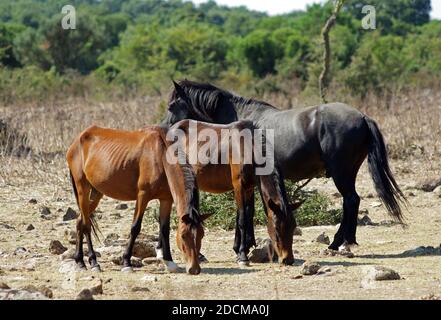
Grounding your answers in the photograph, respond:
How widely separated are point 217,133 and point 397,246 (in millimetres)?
2505

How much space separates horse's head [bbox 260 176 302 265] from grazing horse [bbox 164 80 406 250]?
95 centimetres

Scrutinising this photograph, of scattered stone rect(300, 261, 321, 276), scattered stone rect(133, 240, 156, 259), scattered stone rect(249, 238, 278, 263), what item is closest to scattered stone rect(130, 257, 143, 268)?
scattered stone rect(133, 240, 156, 259)

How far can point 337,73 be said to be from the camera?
88.9 ft

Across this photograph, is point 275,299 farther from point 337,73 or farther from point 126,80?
point 126,80

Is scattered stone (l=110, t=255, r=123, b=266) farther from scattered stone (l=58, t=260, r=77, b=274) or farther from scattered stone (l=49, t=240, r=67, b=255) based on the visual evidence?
scattered stone (l=49, t=240, r=67, b=255)

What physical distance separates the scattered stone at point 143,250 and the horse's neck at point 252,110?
2.14 m

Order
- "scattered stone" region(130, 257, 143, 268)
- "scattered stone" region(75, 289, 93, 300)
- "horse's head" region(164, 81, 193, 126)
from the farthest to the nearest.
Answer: "horse's head" region(164, 81, 193, 126), "scattered stone" region(130, 257, 143, 268), "scattered stone" region(75, 289, 93, 300)

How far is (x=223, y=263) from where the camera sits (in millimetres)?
9109

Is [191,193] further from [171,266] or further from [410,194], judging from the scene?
[410,194]

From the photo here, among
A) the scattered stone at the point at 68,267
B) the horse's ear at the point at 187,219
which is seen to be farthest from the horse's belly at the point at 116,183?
the horse's ear at the point at 187,219

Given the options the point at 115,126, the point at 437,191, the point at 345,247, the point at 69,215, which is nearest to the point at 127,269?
the point at 345,247

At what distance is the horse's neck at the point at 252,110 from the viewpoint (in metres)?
10.7

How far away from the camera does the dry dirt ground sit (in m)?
7.30
